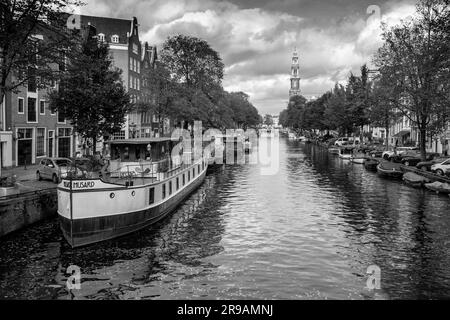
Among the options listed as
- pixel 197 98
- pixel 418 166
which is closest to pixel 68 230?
pixel 418 166

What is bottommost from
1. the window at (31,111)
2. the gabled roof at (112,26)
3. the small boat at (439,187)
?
the small boat at (439,187)

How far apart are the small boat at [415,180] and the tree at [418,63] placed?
9.05 metres

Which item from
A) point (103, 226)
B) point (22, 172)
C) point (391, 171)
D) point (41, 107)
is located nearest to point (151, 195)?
point (103, 226)

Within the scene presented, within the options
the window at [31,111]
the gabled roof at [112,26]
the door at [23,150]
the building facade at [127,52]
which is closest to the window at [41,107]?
the window at [31,111]

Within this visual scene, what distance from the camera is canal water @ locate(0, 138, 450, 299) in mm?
18641

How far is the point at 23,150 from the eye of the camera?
51.4m

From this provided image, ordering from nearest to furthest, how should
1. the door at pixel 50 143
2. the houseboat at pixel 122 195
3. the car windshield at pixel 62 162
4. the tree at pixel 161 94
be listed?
the houseboat at pixel 122 195
the car windshield at pixel 62 162
the door at pixel 50 143
the tree at pixel 161 94

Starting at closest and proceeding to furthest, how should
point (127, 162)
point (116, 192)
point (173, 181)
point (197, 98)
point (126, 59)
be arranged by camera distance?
point (116, 192)
point (127, 162)
point (173, 181)
point (197, 98)
point (126, 59)

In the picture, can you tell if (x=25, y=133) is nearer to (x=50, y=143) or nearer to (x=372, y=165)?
(x=50, y=143)

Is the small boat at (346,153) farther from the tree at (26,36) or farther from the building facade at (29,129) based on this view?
the tree at (26,36)

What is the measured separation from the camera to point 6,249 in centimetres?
2348

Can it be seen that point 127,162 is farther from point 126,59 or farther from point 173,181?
point 126,59

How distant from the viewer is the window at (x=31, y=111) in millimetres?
53562

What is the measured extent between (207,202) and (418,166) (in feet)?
92.2
